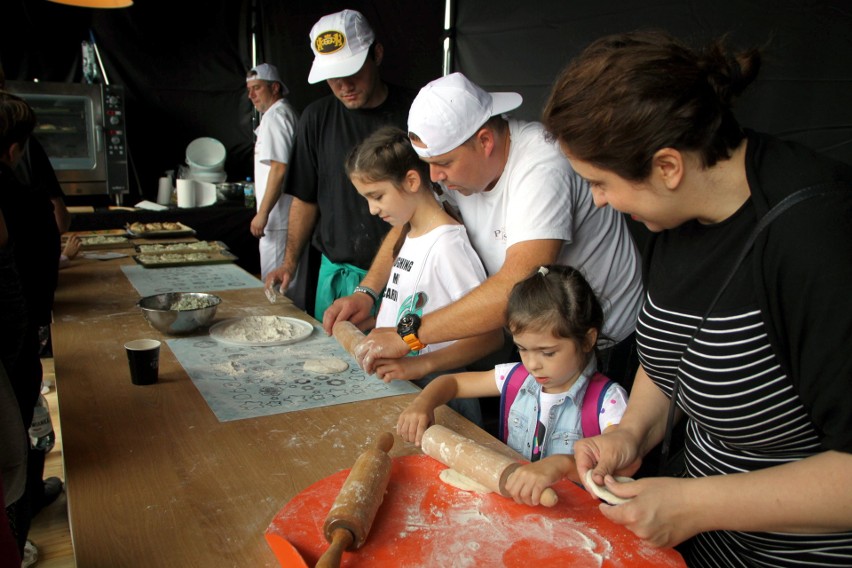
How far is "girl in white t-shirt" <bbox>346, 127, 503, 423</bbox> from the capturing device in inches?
83.7

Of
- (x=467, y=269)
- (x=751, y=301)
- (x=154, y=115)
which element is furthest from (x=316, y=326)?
(x=154, y=115)

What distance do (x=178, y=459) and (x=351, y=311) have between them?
1006mm

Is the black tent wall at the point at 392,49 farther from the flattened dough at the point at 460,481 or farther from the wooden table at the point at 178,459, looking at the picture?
the wooden table at the point at 178,459

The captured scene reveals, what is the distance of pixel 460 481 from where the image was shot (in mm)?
1272

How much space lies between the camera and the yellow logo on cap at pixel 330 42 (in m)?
2.92

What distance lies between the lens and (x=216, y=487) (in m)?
1.29

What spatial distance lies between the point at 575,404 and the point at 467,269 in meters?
0.65

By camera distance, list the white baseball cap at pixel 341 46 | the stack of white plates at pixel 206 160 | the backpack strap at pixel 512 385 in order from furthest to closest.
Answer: the stack of white plates at pixel 206 160, the white baseball cap at pixel 341 46, the backpack strap at pixel 512 385

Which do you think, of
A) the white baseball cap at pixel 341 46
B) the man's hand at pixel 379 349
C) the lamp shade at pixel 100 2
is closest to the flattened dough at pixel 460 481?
the man's hand at pixel 379 349

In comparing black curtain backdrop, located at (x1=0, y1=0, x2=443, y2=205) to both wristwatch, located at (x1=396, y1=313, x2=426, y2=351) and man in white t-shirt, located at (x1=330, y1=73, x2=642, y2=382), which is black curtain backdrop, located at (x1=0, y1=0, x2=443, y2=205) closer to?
man in white t-shirt, located at (x1=330, y1=73, x2=642, y2=382)

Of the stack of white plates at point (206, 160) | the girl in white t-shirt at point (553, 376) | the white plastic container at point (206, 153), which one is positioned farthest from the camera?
the white plastic container at point (206, 153)

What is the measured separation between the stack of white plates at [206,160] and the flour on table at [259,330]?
436 centimetres

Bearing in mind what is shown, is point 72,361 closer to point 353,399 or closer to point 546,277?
point 353,399

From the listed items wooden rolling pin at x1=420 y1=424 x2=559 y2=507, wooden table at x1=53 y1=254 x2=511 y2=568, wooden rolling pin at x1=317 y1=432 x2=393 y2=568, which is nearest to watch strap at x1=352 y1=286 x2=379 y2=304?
wooden table at x1=53 y1=254 x2=511 y2=568
